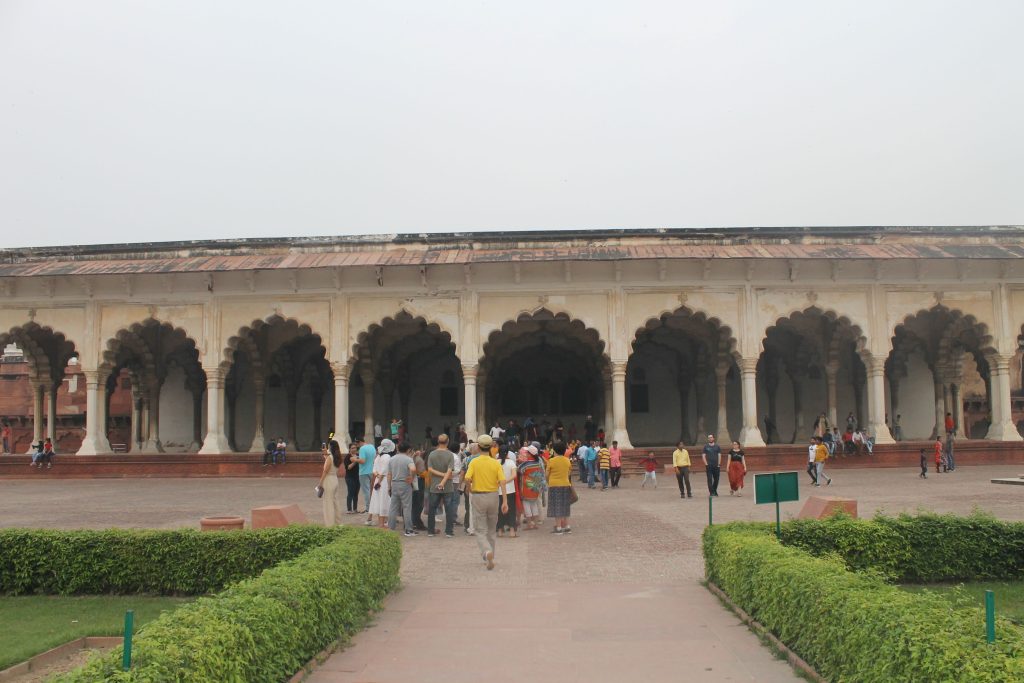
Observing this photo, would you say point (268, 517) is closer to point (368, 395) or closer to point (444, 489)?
point (444, 489)

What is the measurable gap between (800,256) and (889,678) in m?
19.8

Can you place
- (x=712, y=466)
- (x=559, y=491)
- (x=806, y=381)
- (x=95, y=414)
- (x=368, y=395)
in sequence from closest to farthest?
(x=559, y=491)
(x=712, y=466)
(x=95, y=414)
(x=368, y=395)
(x=806, y=381)

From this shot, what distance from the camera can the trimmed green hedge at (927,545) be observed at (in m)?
8.53

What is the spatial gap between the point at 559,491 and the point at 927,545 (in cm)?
510

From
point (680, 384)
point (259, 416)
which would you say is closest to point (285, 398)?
point (259, 416)

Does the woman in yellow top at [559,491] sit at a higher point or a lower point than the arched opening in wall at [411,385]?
lower

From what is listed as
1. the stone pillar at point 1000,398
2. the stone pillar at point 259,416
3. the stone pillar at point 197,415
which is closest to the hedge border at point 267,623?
the stone pillar at point 1000,398

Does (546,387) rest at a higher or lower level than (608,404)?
higher

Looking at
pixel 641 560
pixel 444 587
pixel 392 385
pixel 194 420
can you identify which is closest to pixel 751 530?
pixel 641 560

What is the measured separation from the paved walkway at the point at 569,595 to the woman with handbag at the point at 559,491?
1.01 ft

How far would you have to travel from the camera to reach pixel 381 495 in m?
12.5

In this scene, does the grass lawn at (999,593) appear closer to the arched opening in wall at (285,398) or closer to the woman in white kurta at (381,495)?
the woman in white kurta at (381,495)

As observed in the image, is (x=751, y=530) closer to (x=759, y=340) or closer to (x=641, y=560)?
(x=641, y=560)

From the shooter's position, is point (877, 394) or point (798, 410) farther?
point (798, 410)
